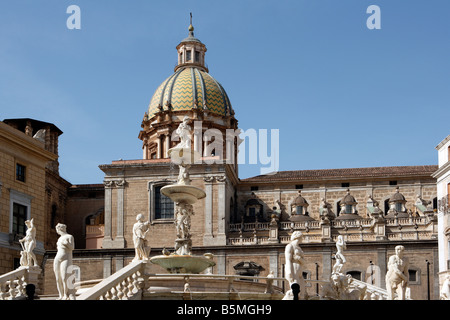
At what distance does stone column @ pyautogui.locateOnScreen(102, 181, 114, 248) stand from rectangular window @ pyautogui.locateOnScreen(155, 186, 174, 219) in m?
3.54

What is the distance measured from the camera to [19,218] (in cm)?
3534

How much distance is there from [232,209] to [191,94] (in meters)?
11.6

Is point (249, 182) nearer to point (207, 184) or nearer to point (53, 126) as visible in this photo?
point (207, 184)

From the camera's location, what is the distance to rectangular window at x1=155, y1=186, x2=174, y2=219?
5575cm

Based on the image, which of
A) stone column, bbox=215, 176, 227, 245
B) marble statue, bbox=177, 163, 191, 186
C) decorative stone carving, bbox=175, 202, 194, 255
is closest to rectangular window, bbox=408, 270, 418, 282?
stone column, bbox=215, 176, 227, 245

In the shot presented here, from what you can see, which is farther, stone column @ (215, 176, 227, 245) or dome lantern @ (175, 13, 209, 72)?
dome lantern @ (175, 13, 209, 72)

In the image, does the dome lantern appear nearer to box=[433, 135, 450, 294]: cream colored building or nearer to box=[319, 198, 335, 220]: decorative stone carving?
box=[319, 198, 335, 220]: decorative stone carving

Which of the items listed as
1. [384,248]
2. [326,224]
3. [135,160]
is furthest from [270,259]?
[135,160]

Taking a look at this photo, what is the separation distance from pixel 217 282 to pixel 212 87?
148ft

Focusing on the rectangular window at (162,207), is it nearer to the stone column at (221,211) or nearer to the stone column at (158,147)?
the stone column at (221,211)

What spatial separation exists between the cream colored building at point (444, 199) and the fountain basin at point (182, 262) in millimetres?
21237

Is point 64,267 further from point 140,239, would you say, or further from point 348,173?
point 348,173

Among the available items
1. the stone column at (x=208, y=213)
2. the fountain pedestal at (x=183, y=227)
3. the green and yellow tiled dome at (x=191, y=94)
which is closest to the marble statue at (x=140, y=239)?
the fountain pedestal at (x=183, y=227)

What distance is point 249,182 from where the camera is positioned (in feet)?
198
